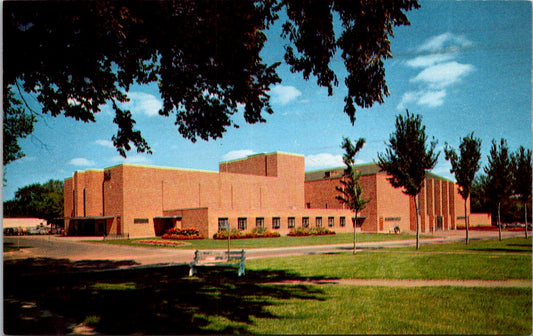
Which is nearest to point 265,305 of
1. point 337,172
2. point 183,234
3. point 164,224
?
point 183,234

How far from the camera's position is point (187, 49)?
317 inches

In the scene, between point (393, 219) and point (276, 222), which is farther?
point (393, 219)

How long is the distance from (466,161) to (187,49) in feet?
59.3

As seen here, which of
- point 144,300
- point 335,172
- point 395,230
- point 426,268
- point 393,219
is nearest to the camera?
point 144,300

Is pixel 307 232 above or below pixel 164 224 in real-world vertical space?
below

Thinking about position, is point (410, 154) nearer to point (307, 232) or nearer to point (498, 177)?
point (498, 177)

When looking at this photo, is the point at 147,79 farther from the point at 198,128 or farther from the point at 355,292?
the point at 355,292

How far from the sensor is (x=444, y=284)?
9.16 metres

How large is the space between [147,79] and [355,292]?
25.1 feet

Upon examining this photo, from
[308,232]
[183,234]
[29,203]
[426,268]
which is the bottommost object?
[308,232]

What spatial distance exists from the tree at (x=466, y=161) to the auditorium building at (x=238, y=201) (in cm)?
2269

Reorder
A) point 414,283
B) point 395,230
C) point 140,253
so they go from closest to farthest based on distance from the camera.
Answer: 1. point 414,283
2. point 140,253
3. point 395,230

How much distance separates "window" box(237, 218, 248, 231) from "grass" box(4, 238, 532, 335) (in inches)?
1072

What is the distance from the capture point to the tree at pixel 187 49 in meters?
7.18
